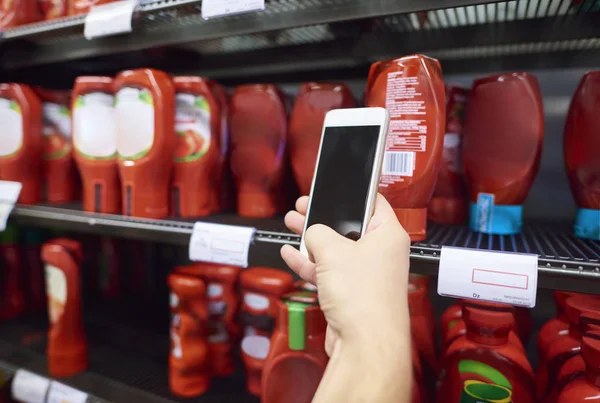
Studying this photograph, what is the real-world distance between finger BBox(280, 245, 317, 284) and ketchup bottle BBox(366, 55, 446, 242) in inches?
7.7

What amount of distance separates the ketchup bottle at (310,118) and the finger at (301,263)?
30 centimetres

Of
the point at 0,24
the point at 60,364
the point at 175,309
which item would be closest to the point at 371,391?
the point at 175,309

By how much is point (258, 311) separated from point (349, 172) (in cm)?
48

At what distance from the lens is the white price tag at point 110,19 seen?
37.0 inches

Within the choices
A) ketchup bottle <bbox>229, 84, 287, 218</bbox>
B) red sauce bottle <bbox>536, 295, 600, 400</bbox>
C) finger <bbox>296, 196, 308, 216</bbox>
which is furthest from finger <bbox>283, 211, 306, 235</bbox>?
red sauce bottle <bbox>536, 295, 600, 400</bbox>

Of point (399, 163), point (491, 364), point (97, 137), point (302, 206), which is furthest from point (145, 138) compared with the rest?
point (491, 364)

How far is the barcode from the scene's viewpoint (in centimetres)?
74

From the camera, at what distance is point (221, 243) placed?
2.71 ft

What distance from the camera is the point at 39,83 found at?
154 centimetres

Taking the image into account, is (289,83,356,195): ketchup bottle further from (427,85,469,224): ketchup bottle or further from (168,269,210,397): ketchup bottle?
(168,269,210,397): ketchup bottle

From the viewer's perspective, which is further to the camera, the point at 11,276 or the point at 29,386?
the point at 11,276

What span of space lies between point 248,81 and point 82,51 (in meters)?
0.50

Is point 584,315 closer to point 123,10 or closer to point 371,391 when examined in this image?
point 371,391

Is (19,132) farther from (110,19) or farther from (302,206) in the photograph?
(302,206)
